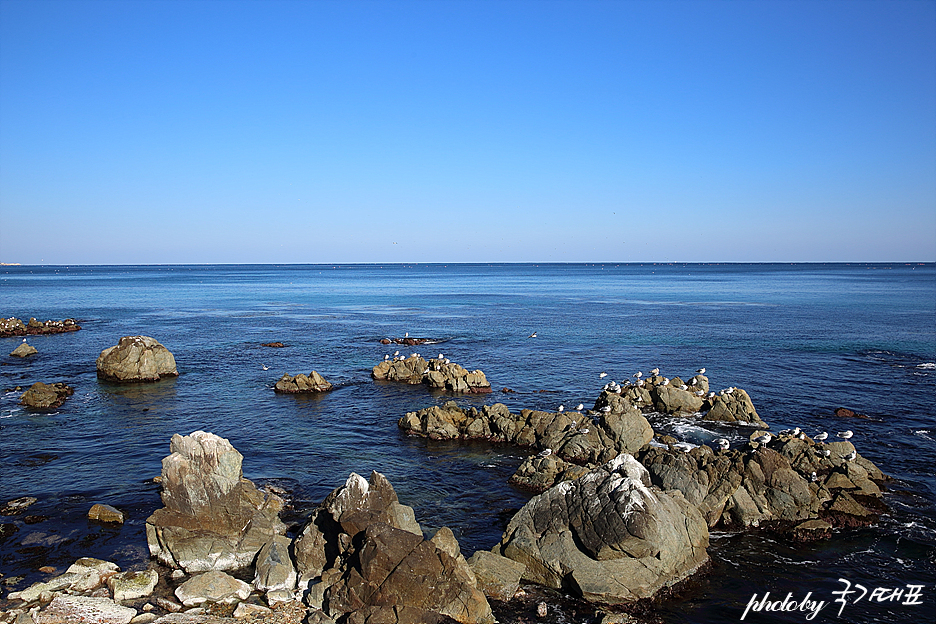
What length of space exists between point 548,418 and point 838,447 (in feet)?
38.0

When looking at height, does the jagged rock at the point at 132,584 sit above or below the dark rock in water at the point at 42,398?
below

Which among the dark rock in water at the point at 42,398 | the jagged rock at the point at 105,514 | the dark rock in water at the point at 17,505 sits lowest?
the dark rock in water at the point at 17,505

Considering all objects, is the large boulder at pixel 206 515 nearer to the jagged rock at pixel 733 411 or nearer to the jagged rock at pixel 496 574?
the jagged rock at pixel 496 574

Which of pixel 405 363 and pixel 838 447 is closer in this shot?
pixel 838 447

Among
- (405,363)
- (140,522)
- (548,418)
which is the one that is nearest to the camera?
(140,522)

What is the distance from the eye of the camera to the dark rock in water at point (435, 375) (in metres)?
38.1

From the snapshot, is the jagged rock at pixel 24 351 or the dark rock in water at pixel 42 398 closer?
the dark rock in water at pixel 42 398

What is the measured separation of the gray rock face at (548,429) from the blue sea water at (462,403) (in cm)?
97

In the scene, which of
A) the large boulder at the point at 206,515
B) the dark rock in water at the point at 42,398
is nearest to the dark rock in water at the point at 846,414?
the large boulder at the point at 206,515

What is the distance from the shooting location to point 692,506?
706 inches

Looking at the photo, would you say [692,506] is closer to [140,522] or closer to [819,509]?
[819,509]

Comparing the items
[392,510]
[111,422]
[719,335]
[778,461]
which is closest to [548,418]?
[778,461]

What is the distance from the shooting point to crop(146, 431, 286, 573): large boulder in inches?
646

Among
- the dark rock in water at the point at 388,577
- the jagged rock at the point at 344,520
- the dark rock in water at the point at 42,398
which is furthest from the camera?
the dark rock in water at the point at 42,398
